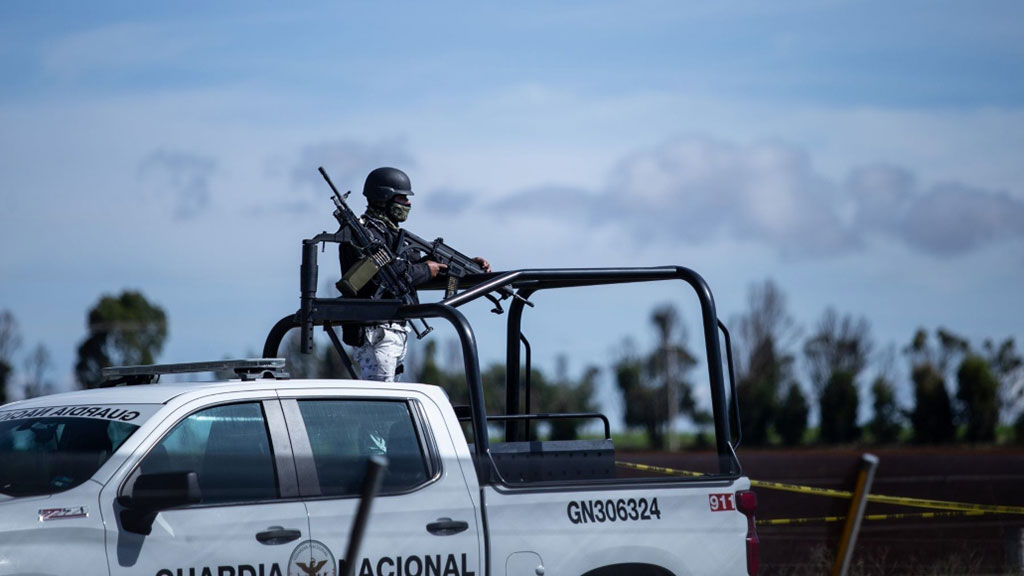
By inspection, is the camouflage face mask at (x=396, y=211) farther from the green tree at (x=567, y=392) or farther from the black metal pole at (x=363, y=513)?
the green tree at (x=567, y=392)

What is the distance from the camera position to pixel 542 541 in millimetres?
6645

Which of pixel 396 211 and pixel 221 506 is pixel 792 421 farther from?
pixel 221 506

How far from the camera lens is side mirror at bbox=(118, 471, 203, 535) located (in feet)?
17.8

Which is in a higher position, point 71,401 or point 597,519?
point 71,401

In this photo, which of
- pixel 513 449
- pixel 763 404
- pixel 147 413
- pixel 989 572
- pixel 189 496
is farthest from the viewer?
pixel 763 404

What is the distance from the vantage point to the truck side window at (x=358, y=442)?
6262 millimetres

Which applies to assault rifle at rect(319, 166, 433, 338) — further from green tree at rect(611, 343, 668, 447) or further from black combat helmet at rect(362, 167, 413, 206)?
green tree at rect(611, 343, 668, 447)

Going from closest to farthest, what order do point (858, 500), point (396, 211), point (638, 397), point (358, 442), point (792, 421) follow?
point (858, 500) < point (358, 442) < point (396, 211) < point (792, 421) < point (638, 397)

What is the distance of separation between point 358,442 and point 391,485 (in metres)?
0.25

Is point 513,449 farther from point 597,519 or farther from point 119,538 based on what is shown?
point 119,538

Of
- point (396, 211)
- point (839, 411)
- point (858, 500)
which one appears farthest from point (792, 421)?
point (858, 500)

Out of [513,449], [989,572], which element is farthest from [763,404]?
[513,449]

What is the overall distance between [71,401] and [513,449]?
7.37 feet

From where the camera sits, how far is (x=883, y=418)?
67812 mm
